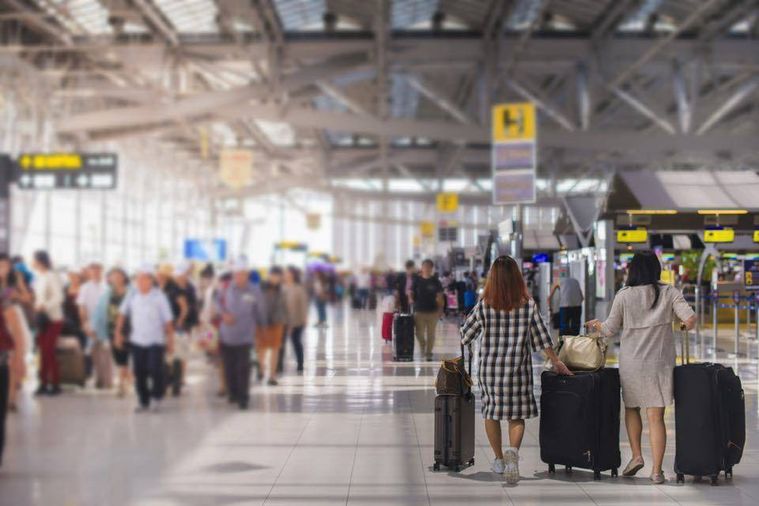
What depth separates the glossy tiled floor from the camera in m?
3.82

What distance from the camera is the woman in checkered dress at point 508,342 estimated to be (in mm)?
7086

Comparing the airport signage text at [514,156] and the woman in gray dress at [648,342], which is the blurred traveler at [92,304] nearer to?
the woman in gray dress at [648,342]

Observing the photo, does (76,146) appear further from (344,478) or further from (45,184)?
(344,478)

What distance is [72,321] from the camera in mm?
3605

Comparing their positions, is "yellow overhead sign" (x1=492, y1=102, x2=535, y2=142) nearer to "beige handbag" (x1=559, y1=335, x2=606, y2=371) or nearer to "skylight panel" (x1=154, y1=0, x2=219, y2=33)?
"beige handbag" (x1=559, y1=335, x2=606, y2=371)

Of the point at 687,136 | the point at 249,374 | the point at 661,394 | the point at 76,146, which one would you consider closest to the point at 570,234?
the point at 687,136

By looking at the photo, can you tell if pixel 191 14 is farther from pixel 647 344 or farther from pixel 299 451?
pixel 647 344

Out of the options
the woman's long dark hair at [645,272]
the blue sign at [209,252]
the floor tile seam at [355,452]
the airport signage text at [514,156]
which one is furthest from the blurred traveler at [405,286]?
the blue sign at [209,252]

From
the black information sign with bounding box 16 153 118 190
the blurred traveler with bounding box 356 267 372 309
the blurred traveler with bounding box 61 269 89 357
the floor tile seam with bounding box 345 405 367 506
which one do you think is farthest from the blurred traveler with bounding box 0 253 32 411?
the black information sign with bounding box 16 153 118 190

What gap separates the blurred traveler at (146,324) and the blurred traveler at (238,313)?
409mm

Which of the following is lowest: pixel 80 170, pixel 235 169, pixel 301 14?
pixel 80 170

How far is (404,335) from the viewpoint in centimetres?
838

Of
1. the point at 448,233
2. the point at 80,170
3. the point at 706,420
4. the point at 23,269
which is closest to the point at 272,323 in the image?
the point at 23,269

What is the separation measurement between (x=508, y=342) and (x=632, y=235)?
14424 mm
